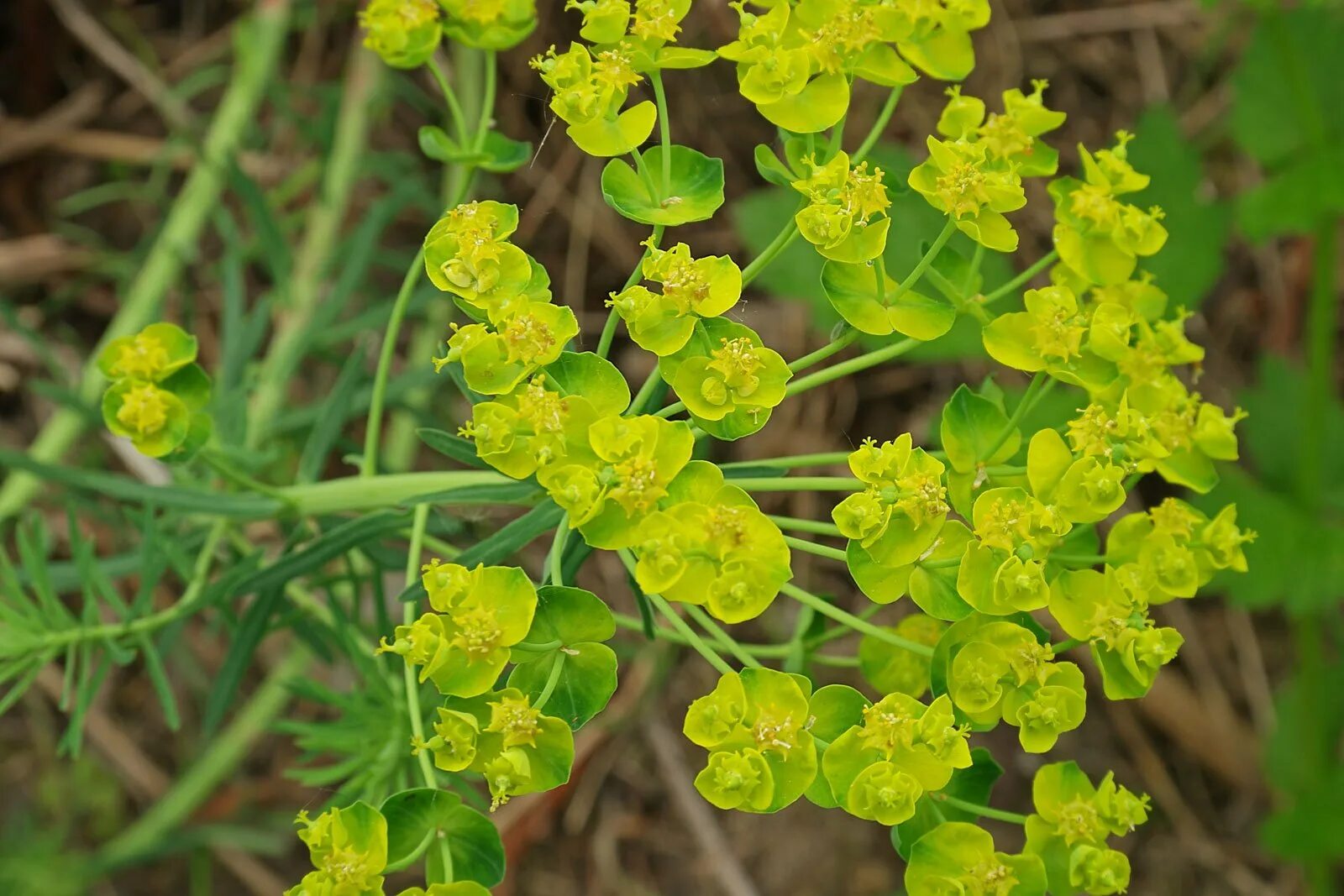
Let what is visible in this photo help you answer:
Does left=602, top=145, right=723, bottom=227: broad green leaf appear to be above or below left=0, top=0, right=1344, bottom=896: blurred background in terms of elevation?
above

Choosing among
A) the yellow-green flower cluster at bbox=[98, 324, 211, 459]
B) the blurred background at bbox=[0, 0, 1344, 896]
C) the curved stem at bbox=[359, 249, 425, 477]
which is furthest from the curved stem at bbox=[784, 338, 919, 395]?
the blurred background at bbox=[0, 0, 1344, 896]

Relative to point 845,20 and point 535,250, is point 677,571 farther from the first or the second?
point 535,250

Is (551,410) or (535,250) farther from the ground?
(551,410)

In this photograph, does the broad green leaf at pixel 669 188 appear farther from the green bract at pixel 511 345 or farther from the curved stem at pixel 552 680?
the curved stem at pixel 552 680

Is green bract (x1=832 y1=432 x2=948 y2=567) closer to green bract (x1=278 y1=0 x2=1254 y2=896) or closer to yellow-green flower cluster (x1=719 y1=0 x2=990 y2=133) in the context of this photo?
green bract (x1=278 y1=0 x2=1254 y2=896)

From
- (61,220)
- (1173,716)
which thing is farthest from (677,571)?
(61,220)
